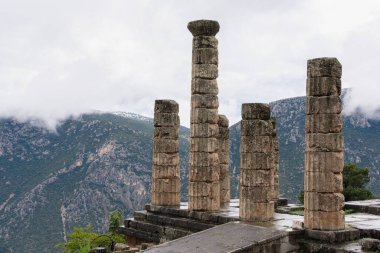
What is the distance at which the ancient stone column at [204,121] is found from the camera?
21188mm

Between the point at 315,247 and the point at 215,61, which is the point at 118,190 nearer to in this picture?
the point at 215,61

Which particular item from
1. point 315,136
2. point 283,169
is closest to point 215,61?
point 315,136

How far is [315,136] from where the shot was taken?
16.5 metres

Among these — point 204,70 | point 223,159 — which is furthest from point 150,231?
point 204,70

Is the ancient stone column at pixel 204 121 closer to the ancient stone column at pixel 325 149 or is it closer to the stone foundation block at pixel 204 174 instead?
the stone foundation block at pixel 204 174

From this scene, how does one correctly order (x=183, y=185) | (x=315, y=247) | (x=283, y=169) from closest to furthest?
(x=315, y=247)
(x=283, y=169)
(x=183, y=185)

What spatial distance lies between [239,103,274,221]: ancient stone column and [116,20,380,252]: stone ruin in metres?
0.03

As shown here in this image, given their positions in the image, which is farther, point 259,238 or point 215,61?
point 215,61

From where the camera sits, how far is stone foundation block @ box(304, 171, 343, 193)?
16.2 meters

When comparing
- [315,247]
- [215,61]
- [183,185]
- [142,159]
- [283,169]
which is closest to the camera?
[315,247]

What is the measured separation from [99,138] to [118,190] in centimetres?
1352

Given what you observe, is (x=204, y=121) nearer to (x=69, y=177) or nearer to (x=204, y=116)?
(x=204, y=116)

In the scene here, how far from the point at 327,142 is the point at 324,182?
1113 mm

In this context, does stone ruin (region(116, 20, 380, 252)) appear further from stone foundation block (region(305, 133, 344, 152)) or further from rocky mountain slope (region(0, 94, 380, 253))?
rocky mountain slope (region(0, 94, 380, 253))
